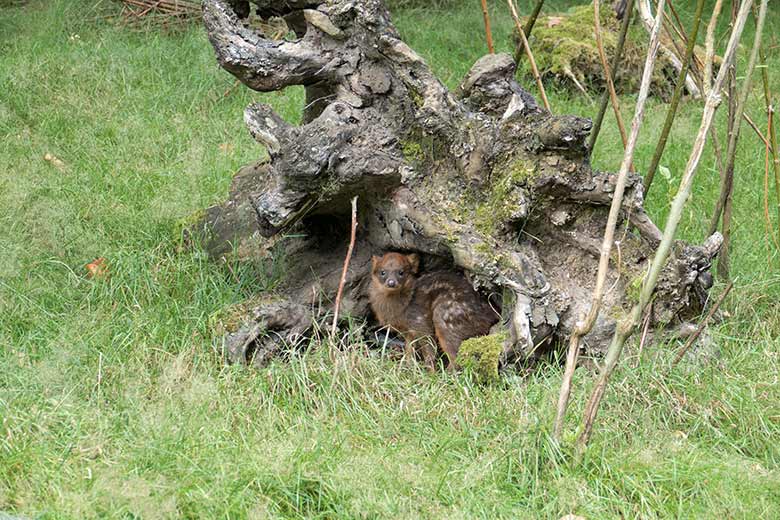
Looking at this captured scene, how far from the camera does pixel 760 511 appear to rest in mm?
3709

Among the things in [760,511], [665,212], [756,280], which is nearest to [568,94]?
[665,212]

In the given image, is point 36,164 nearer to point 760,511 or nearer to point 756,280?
point 756,280

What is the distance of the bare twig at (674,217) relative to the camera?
3379mm

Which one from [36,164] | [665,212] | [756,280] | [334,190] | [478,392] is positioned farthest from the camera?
[36,164]

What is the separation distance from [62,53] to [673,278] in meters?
5.67

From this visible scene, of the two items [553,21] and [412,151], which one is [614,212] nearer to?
[412,151]

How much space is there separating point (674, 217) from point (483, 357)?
4.80 ft

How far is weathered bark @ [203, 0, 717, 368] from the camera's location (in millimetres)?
4805

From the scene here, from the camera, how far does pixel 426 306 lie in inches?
213

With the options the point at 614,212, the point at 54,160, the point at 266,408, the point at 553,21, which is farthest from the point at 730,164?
the point at 553,21

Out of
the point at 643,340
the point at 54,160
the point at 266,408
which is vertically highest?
the point at 643,340

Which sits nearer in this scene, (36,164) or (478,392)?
(478,392)

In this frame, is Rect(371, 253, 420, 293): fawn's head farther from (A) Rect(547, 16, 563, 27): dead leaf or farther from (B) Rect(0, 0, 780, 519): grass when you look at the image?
(A) Rect(547, 16, 563, 27): dead leaf

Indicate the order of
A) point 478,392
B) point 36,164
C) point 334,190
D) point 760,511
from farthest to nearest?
point 36,164 → point 334,190 → point 478,392 → point 760,511
